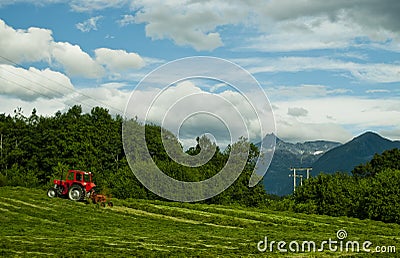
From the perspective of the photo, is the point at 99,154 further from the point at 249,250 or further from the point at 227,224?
the point at 249,250

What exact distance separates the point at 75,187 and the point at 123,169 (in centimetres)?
2294

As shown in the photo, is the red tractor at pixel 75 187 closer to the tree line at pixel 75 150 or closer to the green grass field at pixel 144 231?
the green grass field at pixel 144 231

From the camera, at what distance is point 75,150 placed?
7869cm

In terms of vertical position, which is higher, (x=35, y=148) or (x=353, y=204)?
(x=35, y=148)

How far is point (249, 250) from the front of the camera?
21.0 meters

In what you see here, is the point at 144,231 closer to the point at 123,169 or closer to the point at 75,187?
the point at 75,187

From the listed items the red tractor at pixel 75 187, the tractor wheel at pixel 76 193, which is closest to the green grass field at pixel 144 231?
the tractor wheel at pixel 76 193

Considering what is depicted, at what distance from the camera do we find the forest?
51.0 m

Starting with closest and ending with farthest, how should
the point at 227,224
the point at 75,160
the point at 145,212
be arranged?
the point at 227,224
the point at 145,212
the point at 75,160

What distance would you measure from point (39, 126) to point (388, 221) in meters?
60.8

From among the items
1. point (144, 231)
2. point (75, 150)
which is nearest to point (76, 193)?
point (144, 231)

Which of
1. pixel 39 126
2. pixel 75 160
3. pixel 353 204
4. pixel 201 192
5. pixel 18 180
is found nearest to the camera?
pixel 353 204

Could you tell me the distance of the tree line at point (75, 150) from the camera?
2852 inches

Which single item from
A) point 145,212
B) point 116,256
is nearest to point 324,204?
point 145,212
